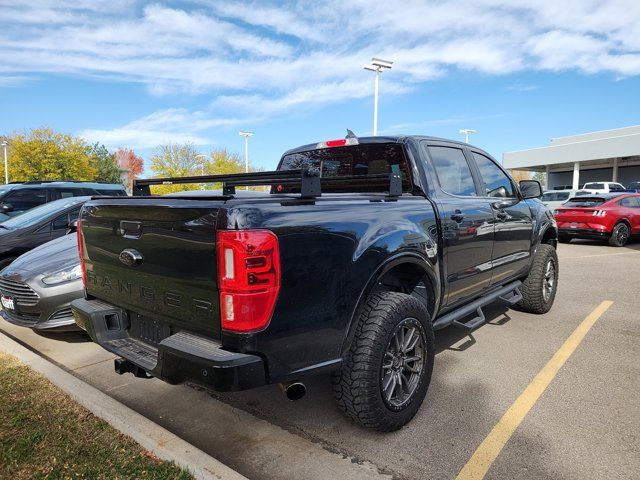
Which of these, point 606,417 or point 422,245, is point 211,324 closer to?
point 422,245

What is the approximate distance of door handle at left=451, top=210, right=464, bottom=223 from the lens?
3.52 meters

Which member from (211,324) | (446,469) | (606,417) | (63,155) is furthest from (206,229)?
(63,155)

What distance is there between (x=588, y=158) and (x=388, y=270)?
120 feet

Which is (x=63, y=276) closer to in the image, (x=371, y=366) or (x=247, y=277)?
(x=247, y=277)

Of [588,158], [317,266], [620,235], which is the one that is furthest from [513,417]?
[588,158]

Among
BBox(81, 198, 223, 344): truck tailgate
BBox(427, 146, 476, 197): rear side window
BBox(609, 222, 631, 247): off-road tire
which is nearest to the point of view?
BBox(81, 198, 223, 344): truck tailgate

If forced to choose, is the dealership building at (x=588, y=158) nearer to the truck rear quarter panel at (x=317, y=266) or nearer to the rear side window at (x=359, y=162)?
the rear side window at (x=359, y=162)

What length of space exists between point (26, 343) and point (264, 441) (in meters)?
3.17

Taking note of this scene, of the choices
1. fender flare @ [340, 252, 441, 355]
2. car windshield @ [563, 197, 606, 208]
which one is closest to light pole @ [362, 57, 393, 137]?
car windshield @ [563, 197, 606, 208]

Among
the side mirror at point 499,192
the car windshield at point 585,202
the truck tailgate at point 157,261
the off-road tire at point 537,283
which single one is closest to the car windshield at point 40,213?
the truck tailgate at point 157,261

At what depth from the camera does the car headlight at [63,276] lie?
14.2 feet

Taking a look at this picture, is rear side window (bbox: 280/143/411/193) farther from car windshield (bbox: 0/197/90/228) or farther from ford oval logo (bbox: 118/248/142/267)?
car windshield (bbox: 0/197/90/228)

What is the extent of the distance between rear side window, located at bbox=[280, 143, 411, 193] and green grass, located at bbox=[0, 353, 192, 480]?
2414 mm

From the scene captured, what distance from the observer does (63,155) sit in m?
40.1
